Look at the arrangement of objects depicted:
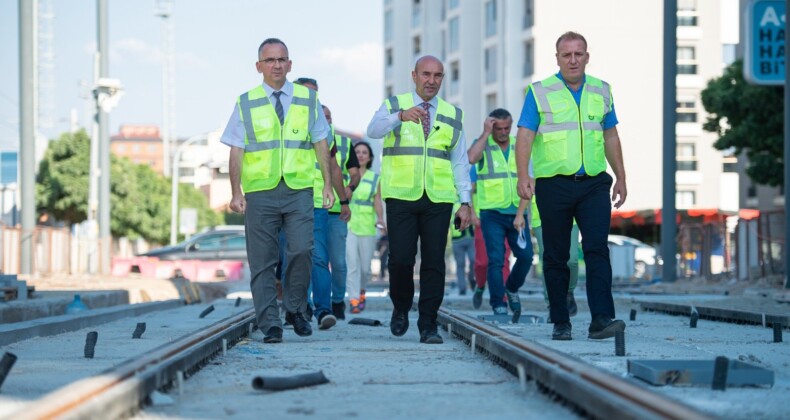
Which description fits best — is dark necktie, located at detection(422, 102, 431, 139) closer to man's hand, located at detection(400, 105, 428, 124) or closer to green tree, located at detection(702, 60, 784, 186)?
man's hand, located at detection(400, 105, 428, 124)

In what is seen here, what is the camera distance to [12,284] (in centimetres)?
1630

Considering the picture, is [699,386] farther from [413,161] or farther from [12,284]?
[12,284]

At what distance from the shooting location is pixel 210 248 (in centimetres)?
4134

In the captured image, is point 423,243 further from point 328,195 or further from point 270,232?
point 270,232

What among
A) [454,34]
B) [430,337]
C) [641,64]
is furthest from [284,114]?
[454,34]

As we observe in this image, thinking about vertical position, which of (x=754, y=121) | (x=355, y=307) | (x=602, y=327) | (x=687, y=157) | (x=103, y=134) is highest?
(x=687, y=157)

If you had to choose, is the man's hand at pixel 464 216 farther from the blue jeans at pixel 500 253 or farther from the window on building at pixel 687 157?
the window on building at pixel 687 157

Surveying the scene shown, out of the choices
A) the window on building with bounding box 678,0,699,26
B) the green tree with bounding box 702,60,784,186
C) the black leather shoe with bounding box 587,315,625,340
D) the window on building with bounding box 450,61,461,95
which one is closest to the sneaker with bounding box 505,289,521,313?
the black leather shoe with bounding box 587,315,625,340

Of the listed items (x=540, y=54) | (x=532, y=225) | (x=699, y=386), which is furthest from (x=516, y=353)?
(x=540, y=54)

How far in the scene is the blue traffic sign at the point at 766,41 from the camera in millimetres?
21734

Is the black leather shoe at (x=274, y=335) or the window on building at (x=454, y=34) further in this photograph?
the window on building at (x=454, y=34)

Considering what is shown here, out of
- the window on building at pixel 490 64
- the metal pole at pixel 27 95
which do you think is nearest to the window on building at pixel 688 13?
the window on building at pixel 490 64

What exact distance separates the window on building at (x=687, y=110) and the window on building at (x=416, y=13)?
2270cm

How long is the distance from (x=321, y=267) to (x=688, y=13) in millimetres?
65201
